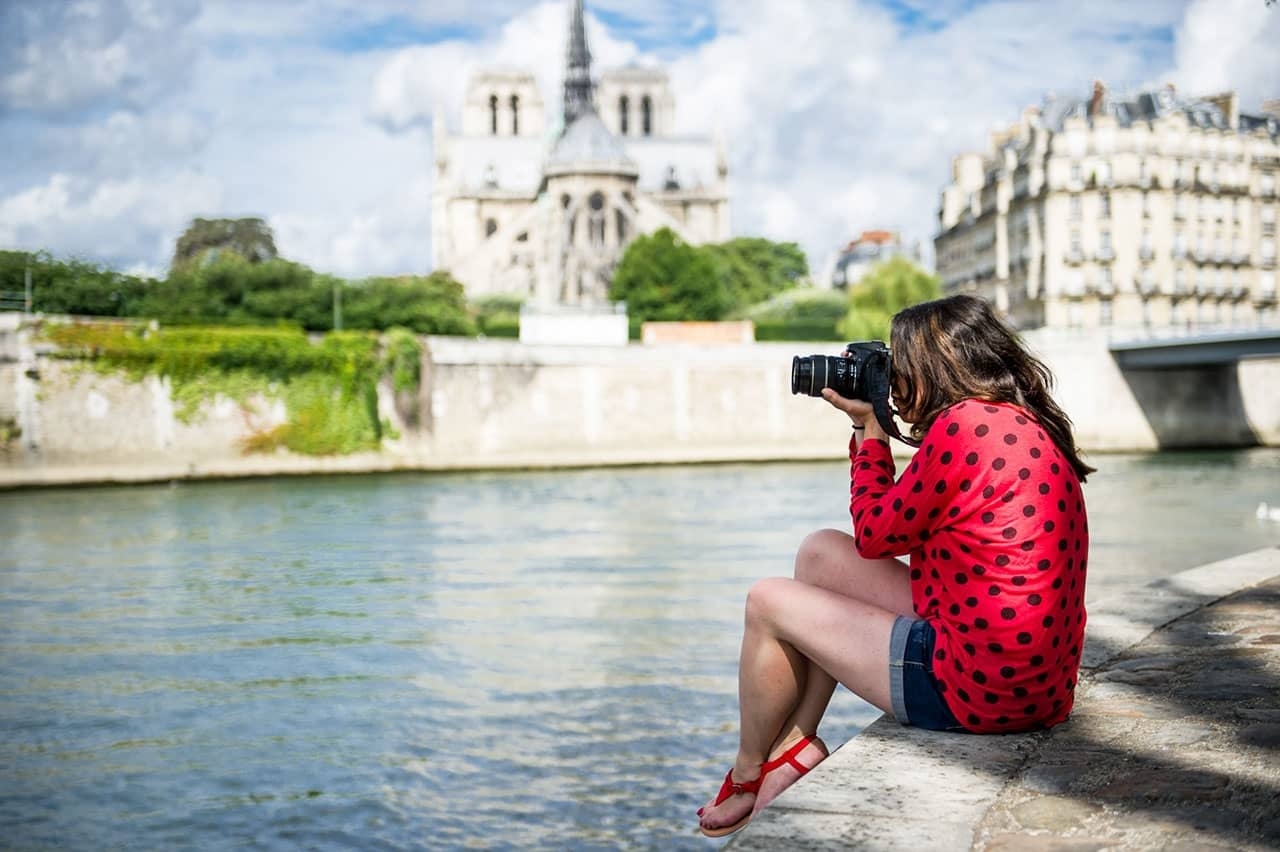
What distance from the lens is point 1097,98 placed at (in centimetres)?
5197

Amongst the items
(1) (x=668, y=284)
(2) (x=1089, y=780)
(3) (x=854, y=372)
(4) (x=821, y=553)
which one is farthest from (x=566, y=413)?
(2) (x=1089, y=780)

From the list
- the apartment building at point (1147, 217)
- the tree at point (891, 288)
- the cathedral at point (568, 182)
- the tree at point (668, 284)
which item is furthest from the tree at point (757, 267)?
the apartment building at point (1147, 217)

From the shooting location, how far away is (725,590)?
499 inches

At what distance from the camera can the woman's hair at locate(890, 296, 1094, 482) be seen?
3.30m

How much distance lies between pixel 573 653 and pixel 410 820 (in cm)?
381

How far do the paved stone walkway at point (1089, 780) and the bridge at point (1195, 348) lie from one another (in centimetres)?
3117

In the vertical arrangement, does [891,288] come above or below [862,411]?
above

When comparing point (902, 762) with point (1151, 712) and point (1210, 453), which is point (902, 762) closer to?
point (1151, 712)

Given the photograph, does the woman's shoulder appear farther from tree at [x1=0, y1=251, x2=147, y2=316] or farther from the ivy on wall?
tree at [x1=0, y1=251, x2=147, y2=316]

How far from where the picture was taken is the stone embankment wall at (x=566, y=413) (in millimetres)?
31016

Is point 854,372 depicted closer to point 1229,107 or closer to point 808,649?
point 808,649

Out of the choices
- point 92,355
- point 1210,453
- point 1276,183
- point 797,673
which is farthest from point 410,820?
point 1276,183

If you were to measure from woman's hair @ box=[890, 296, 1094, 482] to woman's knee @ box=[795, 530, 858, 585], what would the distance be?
42 cm

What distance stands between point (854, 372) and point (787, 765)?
1009 millimetres
